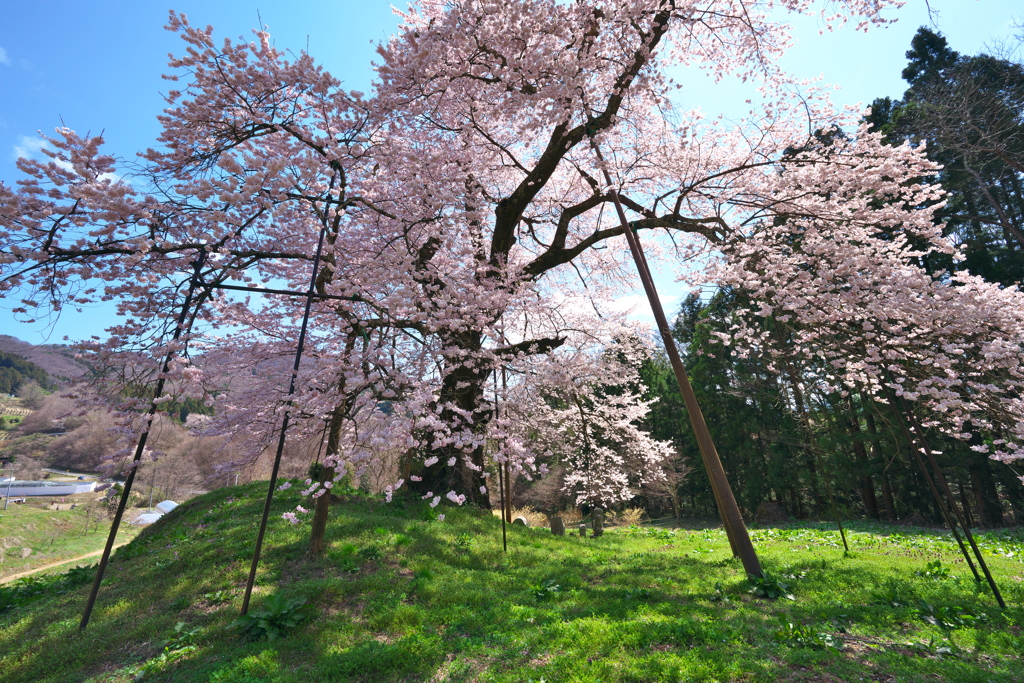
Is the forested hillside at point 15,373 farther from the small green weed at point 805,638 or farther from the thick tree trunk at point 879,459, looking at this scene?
the thick tree trunk at point 879,459

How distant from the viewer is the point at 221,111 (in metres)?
6.32

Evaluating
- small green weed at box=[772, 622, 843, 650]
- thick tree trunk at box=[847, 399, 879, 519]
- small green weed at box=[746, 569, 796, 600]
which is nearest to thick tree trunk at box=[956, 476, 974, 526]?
thick tree trunk at box=[847, 399, 879, 519]

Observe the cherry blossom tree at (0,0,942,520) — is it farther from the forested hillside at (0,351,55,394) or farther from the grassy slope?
the forested hillside at (0,351,55,394)

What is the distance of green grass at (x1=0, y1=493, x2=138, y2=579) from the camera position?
64.2 feet

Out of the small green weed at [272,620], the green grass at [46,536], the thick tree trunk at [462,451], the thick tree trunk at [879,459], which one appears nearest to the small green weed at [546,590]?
the thick tree trunk at [462,451]

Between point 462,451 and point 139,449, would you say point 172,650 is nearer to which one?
point 139,449

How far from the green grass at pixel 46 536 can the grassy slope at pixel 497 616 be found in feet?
60.1

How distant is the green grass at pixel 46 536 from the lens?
19.6 meters

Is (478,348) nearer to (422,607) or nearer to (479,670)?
(422,607)

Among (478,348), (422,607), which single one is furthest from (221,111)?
(422,607)

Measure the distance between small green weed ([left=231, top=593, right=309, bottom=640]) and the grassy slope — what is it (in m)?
0.12

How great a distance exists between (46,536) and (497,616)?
32738 millimetres

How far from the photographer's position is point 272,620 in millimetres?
4582

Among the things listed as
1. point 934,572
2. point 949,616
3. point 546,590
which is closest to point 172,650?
point 546,590
